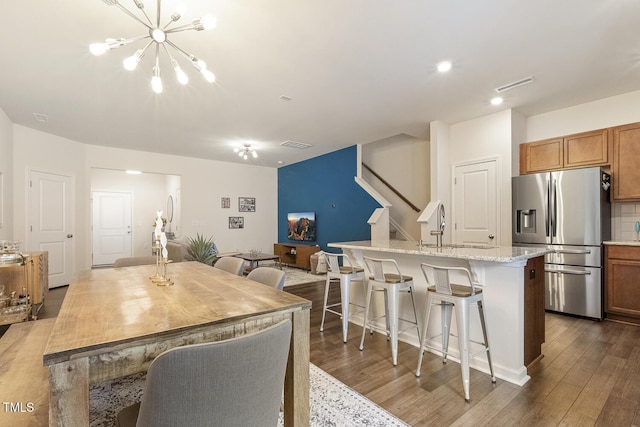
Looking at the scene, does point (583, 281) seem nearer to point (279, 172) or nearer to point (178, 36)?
point (178, 36)

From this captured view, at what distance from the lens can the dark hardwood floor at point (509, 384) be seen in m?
1.79

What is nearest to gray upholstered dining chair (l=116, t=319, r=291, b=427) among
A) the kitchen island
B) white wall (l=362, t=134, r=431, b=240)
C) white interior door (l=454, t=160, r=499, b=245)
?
the kitchen island

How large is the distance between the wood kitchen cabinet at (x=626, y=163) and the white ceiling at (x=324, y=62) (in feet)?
1.76

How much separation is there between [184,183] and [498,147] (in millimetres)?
6565

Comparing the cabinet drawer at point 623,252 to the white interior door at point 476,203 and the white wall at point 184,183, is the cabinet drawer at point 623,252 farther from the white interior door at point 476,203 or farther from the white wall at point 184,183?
the white wall at point 184,183

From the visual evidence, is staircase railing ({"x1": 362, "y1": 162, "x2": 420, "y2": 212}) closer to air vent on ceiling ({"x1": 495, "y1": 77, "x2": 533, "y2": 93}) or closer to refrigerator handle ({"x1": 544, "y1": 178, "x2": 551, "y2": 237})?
refrigerator handle ({"x1": 544, "y1": 178, "x2": 551, "y2": 237})

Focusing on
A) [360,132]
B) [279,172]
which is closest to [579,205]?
[360,132]

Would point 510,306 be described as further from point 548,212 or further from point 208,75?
point 208,75

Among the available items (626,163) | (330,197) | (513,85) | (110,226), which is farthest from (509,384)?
(110,226)

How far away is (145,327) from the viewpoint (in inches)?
42.3

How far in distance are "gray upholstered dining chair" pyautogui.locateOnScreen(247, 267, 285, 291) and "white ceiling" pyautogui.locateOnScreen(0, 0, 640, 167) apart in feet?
6.24

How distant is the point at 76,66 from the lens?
9.66 ft

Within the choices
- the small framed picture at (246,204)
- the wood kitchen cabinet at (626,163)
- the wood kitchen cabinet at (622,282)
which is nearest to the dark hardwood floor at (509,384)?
the wood kitchen cabinet at (622,282)

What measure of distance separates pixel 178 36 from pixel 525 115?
4.69 metres
